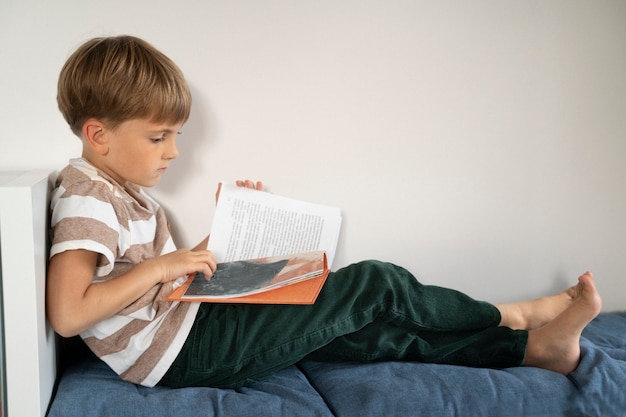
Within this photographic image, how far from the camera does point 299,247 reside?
1.49 m

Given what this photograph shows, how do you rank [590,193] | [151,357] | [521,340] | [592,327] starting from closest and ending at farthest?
[151,357], [521,340], [592,327], [590,193]

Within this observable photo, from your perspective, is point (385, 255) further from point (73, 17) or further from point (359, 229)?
point (73, 17)

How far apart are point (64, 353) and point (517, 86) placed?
114 centimetres

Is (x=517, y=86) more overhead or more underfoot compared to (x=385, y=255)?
more overhead

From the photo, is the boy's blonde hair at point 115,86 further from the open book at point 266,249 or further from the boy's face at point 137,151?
the open book at point 266,249

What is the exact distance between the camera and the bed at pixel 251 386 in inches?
38.9

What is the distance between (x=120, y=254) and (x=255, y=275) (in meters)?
0.23

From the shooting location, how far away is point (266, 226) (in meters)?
1.47

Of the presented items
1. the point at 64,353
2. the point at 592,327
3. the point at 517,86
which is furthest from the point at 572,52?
the point at 64,353

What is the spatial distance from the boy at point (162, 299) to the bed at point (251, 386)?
0.04 metres

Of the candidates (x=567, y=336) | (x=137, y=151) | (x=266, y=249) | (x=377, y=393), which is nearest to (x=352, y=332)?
(x=377, y=393)

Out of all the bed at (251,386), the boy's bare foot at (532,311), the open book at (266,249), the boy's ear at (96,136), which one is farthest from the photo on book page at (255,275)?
the boy's bare foot at (532,311)

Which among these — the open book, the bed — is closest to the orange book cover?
the open book

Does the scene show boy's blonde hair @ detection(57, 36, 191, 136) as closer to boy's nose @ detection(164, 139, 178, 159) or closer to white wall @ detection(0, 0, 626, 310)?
boy's nose @ detection(164, 139, 178, 159)
